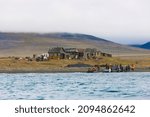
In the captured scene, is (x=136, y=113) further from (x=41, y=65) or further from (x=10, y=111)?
(x=41, y=65)

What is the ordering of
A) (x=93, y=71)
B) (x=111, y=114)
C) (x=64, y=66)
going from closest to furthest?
(x=111, y=114) < (x=93, y=71) < (x=64, y=66)

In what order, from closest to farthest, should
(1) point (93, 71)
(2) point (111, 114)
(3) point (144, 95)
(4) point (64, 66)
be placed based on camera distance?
(2) point (111, 114) → (3) point (144, 95) → (1) point (93, 71) → (4) point (64, 66)

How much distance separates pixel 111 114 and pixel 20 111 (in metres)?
4.06

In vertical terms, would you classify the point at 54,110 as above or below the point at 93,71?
above

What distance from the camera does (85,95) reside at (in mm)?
42062

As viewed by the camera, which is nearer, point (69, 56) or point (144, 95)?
point (144, 95)

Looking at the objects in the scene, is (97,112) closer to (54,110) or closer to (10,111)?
(54,110)

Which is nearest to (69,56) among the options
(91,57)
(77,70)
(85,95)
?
(91,57)

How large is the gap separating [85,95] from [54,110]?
1598cm

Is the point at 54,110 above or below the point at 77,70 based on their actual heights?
above

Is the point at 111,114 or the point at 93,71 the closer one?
the point at 111,114

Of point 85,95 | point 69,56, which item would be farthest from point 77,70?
point 85,95

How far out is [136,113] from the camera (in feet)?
85.6

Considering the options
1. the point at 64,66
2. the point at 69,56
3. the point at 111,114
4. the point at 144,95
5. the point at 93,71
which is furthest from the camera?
the point at 69,56
